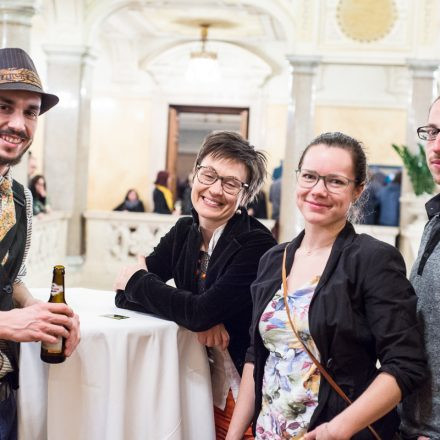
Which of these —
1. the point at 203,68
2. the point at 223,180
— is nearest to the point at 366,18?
the point at 203,68

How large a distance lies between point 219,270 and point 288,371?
691 mm

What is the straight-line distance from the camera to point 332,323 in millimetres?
2082

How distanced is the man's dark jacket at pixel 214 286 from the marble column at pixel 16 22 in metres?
5.28

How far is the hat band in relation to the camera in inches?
89.1

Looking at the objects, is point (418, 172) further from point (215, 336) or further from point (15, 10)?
point (215, 336)

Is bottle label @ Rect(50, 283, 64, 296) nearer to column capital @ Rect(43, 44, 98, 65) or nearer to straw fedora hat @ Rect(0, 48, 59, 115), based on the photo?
straw fedora hat @ Rect(0, 48, 59, 115)

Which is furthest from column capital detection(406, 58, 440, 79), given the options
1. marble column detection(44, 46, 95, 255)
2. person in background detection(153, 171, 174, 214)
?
marble column detection(44, 46, 95, 255)

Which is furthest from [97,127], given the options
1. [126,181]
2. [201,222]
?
[201,222]

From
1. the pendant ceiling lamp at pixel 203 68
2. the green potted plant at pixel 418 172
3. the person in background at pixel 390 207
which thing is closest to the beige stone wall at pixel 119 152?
the pendant ceiling lamp at pixel 203 68

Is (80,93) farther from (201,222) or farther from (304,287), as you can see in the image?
(304,287)

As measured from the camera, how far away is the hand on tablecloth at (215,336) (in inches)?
111

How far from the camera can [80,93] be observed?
10734 millimetres

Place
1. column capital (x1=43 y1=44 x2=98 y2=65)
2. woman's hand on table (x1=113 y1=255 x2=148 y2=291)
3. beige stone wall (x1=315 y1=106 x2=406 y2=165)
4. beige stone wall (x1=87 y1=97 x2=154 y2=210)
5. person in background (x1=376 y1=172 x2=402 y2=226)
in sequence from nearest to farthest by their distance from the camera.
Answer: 1. woman's hand on table (x1=113 y1=255 x2=148 y2=291)
2. column capital (x1=43 y1=44 x2=98 y2=65)
3. person in background (x1=376 y1=172 x2=402 y2=226)
4. beige stone wall (x1=315 y1=106 x2=406 y2=165)
5. beige stone wall (x1=87 y1=97 x2=154 y2=210)

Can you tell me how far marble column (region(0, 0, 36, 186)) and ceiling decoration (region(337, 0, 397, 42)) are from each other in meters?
4.58
